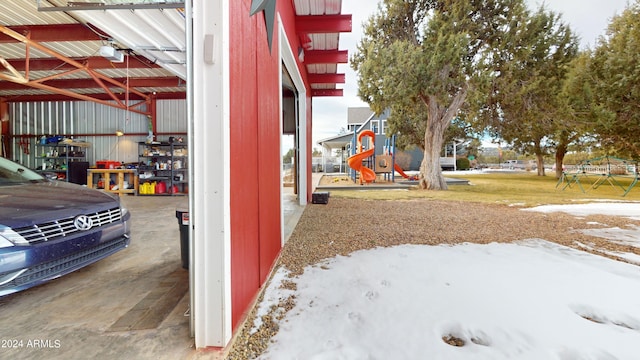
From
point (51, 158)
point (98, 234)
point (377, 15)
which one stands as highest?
point (377, 15)

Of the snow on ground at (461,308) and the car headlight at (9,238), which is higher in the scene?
the car headlight at (9,238)

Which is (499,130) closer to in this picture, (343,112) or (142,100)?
(142,100)

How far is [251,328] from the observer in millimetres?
1759

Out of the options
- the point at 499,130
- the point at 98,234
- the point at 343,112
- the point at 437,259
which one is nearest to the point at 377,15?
the point at 499,130

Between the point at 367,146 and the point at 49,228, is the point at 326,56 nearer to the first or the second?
the point at 49,228

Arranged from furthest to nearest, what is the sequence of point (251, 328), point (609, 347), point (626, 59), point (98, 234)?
1. point (626, 59)
2. point (98, 234)
3. point (251, 328)
4. point (609, 347)

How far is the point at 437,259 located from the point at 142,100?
1099 centimetres

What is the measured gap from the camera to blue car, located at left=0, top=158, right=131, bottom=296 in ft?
6.00

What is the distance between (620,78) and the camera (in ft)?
28.4

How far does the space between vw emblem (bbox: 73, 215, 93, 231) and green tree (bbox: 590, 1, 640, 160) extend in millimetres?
12841

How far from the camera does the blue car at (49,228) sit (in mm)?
1829

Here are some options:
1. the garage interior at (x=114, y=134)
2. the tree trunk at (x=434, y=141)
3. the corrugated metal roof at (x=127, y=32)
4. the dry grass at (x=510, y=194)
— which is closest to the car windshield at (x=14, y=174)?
the garage interior at (x=114, y=134)

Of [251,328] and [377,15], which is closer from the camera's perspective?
[251,328]

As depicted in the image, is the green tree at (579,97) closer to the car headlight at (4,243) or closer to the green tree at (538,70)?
the green tree at (538,70)
